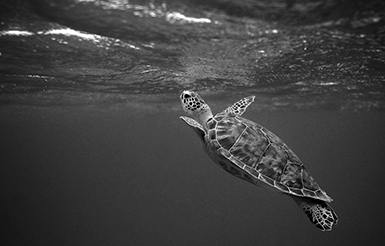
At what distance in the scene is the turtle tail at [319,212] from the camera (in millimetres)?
5762

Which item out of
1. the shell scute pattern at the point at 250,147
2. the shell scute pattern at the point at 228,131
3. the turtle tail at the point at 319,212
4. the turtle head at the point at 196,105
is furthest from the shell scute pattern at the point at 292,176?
the turtle head at the point at 196,105

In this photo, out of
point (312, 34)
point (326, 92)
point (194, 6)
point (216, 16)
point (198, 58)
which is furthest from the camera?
point (326, 92)

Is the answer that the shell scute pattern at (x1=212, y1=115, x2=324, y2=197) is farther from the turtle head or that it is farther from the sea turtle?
the turtle head

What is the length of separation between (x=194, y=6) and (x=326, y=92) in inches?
662

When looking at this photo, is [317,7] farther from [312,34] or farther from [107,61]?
[107,61]

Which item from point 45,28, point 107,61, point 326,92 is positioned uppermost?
point 45,28

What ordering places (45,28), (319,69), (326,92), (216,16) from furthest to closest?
(326,92) → (319,69) → (45,28) → (216,16)

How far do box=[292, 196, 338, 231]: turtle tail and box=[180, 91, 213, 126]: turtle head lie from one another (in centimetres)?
332

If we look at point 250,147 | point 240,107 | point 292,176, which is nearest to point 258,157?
point 250,147

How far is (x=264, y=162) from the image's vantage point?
6203 millimetres

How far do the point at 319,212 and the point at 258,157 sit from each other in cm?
188

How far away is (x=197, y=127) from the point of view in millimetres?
6582

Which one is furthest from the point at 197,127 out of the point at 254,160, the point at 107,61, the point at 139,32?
the point at 107,61

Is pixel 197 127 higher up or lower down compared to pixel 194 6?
lower down
